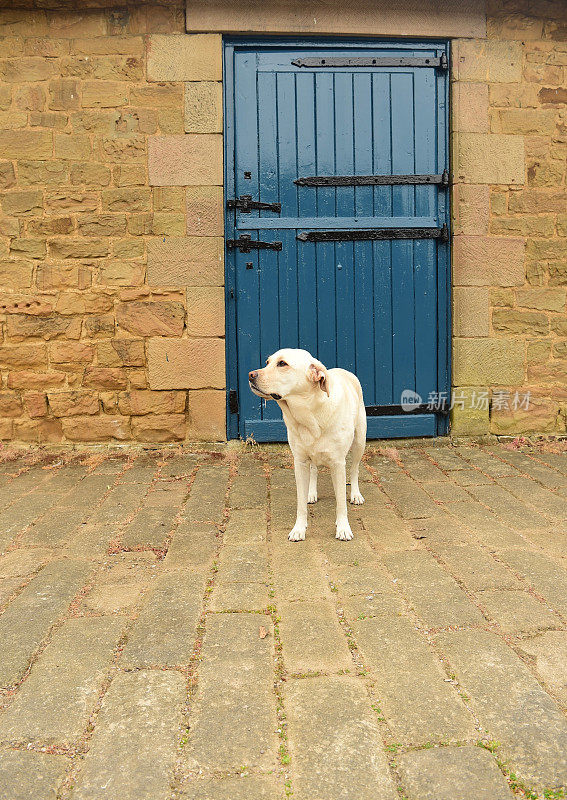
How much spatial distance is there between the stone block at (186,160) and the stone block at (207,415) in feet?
5.04

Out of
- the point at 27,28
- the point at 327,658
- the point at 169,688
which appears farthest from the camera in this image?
the point at 27,28

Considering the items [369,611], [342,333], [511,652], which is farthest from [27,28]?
[511,652]

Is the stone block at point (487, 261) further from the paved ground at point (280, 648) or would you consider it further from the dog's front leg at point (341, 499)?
the dog's front leg at point (341, 499)

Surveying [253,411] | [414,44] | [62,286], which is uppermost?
[414,44]

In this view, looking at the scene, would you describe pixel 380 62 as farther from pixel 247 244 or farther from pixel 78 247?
pixel 78 247

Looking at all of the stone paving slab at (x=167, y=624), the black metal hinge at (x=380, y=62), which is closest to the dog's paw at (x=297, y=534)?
the stone paving slab at (x=167, y=624)

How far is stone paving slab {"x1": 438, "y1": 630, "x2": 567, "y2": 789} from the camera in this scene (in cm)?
156

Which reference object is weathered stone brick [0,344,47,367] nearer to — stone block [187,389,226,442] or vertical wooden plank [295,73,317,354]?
stone block [187,389,226,442]

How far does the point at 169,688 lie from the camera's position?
1903mm

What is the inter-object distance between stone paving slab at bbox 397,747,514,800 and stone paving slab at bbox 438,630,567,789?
7 centimetres

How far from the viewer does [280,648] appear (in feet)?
6.95

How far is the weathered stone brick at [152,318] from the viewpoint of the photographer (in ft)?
15.9

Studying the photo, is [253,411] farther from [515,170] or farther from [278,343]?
[515,170]

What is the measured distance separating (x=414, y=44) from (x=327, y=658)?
4.55 m
